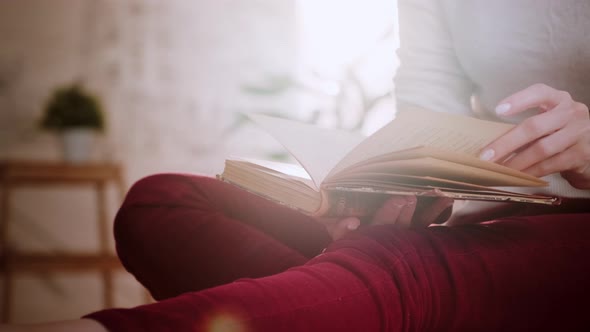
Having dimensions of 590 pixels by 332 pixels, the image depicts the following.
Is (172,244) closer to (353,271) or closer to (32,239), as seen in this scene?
(353,271)

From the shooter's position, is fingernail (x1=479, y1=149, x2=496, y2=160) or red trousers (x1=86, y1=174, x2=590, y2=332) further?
fingernail (x1=479, y1=149, x2=496, y2=160)

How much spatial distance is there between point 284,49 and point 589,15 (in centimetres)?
178

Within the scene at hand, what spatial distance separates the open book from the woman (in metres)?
0.03

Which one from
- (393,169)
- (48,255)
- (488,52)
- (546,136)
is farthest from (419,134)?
(48,255)

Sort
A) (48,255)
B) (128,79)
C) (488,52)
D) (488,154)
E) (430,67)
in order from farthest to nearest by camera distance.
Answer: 1. (128,79)
2. (48,255)
3. (430,67)
4. (488,52)
5. (488,154)

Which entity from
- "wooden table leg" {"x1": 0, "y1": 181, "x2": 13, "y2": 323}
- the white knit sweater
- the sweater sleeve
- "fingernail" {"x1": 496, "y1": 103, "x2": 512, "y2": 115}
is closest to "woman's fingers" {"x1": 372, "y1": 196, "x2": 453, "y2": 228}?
"fingernail" {"x1": 496, "y1": 103, "x2": 512, "y2": 115}

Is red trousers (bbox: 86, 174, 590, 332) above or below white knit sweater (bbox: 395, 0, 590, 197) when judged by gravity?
below

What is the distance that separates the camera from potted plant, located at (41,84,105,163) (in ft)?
6.21

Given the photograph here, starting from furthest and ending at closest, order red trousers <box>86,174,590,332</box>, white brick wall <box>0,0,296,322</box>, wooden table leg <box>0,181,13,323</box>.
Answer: white brick wall <box>0,0,296,322</box> < wooden table leg <box>0,181,13,323</box> < red trousers <box>86,174,590,332</box>

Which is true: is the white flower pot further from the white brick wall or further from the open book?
the open book

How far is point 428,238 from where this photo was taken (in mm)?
436

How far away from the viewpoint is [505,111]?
53 cm

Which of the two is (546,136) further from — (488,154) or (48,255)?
(48,255)

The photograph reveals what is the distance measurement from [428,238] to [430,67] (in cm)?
49
